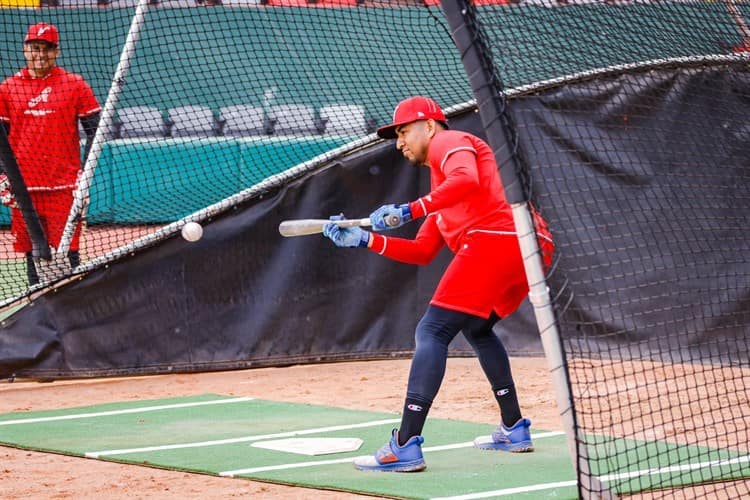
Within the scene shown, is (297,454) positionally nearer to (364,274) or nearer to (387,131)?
(387,131)

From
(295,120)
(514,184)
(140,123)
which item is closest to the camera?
(514,184)


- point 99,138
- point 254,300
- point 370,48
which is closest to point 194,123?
point 370,48

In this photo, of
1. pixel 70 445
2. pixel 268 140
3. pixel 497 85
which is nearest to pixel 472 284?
pixel 497 85

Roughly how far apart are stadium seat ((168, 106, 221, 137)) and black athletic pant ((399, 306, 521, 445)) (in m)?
6.04

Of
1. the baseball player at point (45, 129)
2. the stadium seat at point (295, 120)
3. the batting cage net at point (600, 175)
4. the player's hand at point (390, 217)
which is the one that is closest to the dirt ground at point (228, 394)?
the batting cage net at point (600, 175)

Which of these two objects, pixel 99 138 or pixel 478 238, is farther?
pixel 99 138

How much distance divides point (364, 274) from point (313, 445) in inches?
125

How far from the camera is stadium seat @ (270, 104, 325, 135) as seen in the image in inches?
467

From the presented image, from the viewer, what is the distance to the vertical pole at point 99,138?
9.13 meters

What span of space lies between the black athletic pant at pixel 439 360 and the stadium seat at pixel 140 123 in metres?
4.92

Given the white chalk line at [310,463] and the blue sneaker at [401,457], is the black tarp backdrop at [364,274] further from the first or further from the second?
the blue sneaker at [401,457]

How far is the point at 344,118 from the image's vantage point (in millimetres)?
11359

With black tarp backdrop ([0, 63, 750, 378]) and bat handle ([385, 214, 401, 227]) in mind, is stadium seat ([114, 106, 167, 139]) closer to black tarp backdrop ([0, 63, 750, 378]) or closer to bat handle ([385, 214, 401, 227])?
black tarp backdrop ([0, 63, 750, 378])

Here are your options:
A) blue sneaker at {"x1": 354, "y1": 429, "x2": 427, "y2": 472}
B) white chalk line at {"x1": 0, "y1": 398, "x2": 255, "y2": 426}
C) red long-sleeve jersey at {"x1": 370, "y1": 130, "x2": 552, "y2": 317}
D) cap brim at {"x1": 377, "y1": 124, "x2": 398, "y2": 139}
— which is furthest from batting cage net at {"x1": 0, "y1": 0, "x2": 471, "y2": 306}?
blue sneaker at {"x1": 354, "y1": 429, "x2": 427, "y2": 472}
